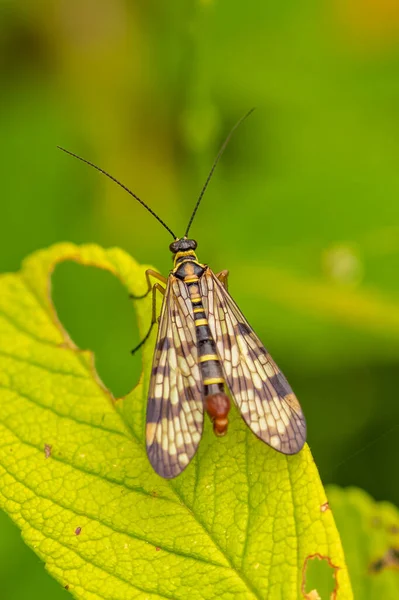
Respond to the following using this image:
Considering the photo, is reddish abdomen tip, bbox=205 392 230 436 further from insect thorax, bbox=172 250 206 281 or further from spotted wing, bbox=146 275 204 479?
insect thorax, bbox=172 250 206 281

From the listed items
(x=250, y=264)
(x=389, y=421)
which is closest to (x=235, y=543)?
(x=389, y=421)

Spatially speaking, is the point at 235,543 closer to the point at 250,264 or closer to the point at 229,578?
the point at 229,578

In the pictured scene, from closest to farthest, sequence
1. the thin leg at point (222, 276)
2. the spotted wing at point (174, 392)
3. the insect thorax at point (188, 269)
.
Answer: the spotted wing at point (174, 392)
the insect thorax at point (188, 269)
the thin leg at point (222, 276)

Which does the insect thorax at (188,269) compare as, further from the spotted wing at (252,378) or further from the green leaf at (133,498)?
the green leaf at (133,498)

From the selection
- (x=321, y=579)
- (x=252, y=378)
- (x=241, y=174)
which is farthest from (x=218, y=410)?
(x=241, y=174)

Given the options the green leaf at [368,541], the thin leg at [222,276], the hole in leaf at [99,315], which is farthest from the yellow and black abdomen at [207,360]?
the hole in leaf at [99,315]

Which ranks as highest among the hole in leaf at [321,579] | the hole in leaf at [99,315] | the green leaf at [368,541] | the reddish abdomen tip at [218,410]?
the hole in leaf at [99,315]

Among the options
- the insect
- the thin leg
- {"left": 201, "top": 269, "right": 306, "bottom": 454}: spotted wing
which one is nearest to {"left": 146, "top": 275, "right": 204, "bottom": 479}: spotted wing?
the insect
